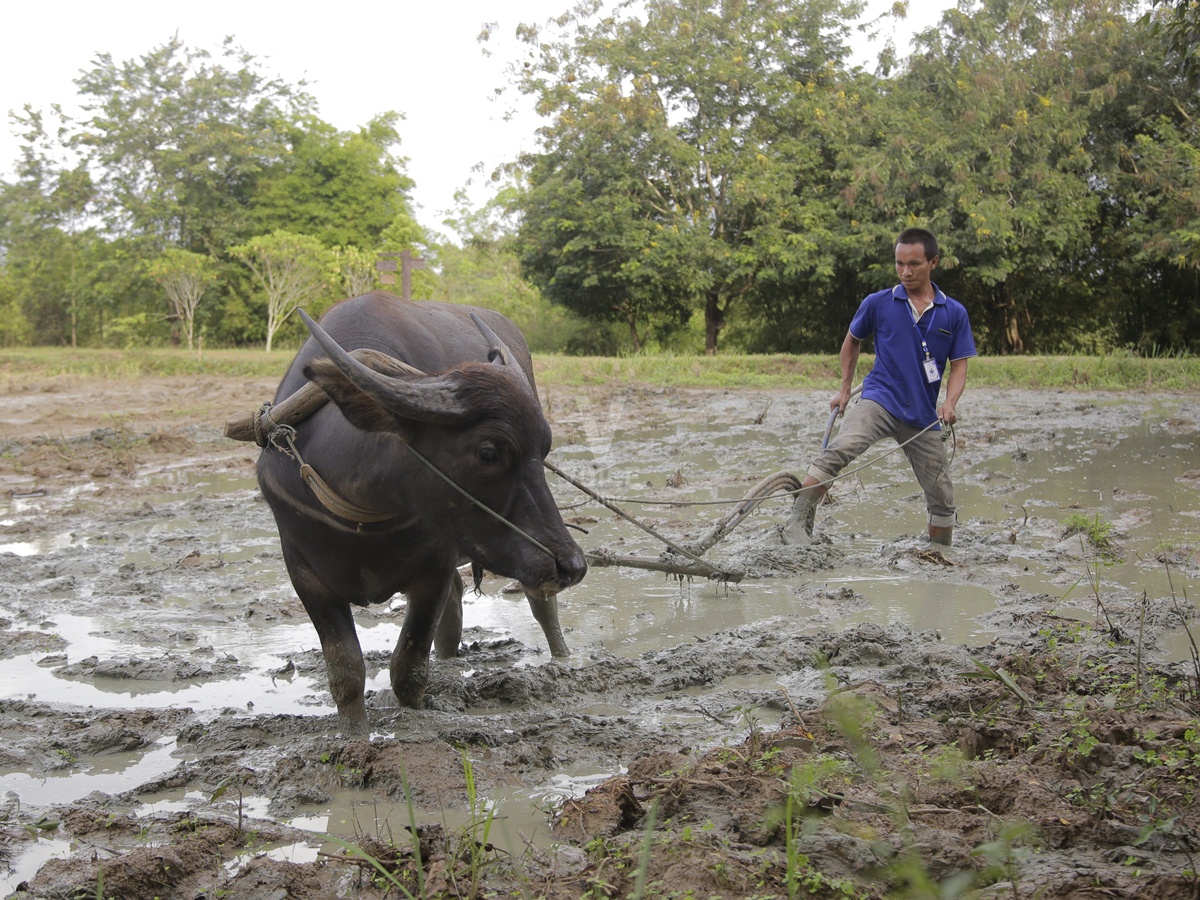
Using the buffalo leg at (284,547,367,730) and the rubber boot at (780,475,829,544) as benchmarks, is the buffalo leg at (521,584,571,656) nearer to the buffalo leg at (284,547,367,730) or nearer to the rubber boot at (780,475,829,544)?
the buffalo leg at (284,547,367,730)

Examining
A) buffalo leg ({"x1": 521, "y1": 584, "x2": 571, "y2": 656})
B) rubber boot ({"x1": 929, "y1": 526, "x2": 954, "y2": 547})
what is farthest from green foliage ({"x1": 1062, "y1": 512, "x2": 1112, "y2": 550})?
buffalo leg ({"x1": 521, "y1": 584, "x2": 571, "y2": 656})

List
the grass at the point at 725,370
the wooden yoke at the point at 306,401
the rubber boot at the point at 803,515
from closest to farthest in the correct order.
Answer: the wooden yoke at the point at 306,401 → the rubber boot at the point at 803,515 → the grass at the point at 725,370

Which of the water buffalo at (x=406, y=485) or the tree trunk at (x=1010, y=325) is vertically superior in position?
the tree trunk at (x=1010, y=325)

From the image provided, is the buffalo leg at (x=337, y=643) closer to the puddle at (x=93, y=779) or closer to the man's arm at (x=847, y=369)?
the puddle at (x=93, y=779)

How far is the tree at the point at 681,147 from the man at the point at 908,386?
16.4 metres

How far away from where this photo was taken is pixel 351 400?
287 cm

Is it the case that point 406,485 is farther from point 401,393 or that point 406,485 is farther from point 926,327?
point 926,327

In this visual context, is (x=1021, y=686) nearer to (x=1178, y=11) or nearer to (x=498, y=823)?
(x=498, y=823)

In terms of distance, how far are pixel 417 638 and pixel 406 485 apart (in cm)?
77

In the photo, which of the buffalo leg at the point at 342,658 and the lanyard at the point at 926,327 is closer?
the buffalo leg at the point at 342,658

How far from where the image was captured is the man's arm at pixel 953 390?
541 centimetres

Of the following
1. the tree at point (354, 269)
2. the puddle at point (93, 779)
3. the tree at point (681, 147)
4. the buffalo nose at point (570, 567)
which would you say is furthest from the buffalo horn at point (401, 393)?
the tree at point (354, 269)

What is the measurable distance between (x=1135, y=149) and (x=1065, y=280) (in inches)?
154

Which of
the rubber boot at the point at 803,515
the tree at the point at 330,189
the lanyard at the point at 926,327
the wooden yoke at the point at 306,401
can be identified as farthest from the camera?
the tree at the point at 330,189
